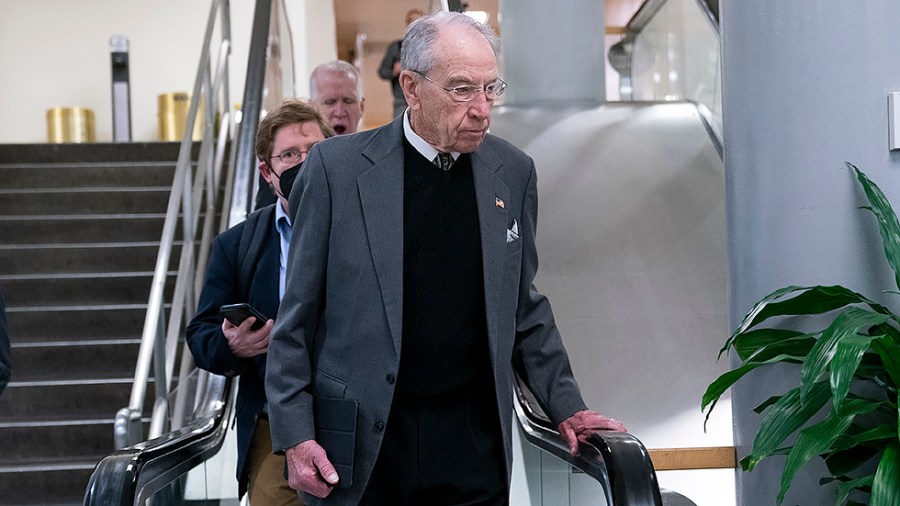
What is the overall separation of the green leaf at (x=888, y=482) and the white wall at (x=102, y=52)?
8.96 m

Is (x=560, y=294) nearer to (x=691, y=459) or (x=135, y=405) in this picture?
(x=135, y=405)

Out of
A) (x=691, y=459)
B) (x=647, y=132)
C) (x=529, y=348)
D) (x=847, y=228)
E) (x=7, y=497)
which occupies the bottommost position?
(x=7, y=497)

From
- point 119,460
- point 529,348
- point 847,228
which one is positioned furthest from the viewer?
point 847,228

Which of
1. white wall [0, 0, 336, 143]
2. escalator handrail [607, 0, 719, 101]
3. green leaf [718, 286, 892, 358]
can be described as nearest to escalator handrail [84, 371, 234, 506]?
green leaf [718, 286, 892, 358]

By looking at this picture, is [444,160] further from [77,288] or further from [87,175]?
[87,175]

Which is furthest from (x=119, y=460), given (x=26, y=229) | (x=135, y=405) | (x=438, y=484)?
(x=26, y=229)

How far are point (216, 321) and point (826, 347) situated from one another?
147cm

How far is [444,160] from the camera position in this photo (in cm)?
238

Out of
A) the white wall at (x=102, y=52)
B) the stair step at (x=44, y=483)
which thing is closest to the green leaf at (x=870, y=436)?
the stair step at (x=44, y=483)

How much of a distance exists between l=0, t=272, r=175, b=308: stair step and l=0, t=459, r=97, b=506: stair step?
1.57m

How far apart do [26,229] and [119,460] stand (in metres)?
5.56

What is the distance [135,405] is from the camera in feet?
14.2

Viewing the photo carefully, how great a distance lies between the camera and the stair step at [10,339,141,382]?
20.7ft

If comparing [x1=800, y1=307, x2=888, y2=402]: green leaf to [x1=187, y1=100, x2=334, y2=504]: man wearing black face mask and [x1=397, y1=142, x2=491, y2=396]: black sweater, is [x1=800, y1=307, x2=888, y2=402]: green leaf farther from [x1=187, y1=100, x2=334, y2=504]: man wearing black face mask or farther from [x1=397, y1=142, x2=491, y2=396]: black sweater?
[x1=187, y1=100, x2=334, y2=504]: man wearing black face mask
